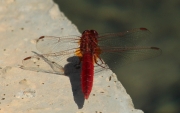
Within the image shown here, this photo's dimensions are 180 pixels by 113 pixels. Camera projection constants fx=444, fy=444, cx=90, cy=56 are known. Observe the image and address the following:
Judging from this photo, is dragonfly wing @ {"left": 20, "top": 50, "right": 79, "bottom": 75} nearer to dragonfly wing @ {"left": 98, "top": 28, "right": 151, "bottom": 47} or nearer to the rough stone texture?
the rough stone texture

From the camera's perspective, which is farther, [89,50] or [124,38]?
[124,38]

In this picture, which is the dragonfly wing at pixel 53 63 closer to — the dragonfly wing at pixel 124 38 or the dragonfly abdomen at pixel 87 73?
the dragonfly abdomen at pixel 87 73

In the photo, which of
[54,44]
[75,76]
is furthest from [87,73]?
[54,44]

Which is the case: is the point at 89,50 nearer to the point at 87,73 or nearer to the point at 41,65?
the point at 87,73

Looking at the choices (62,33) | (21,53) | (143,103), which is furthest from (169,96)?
(21,53)

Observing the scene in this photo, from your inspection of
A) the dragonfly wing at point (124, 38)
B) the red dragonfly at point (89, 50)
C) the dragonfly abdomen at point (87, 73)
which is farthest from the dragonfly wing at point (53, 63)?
the dragonfly wing at point (124, 38)

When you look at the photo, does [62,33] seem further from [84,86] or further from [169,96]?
[169,96]
